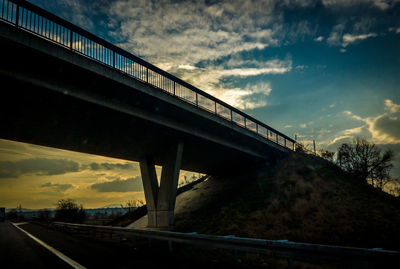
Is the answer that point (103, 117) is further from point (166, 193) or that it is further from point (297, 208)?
point (297, 208)

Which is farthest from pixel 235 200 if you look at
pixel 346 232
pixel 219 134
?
pixel 346 232

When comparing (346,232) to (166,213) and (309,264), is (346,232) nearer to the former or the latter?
(309,264)

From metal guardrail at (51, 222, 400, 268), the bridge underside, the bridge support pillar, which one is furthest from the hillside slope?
metal guardrail at (51, 222, 400, 268)

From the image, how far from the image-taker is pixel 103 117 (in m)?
19.7

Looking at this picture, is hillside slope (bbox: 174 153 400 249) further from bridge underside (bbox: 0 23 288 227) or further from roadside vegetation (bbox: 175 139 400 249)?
bridge underside (bbox: 0 23 288 227)

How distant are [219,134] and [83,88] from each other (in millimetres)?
14826

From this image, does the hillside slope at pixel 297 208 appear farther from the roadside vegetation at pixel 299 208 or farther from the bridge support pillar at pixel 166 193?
the bridge support pillar at pixel 166 193

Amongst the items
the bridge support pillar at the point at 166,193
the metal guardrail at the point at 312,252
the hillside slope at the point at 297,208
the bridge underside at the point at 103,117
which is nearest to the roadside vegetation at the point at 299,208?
the hillside slope at the point at 297,208

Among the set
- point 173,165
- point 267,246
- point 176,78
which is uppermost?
point 176,78

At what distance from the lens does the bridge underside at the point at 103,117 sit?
570 inches

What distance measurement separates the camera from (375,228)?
1917 cm

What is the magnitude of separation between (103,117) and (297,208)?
17496 mm

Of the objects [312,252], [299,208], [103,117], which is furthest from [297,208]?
[312,252]

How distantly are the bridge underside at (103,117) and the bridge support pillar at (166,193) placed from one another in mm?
86
